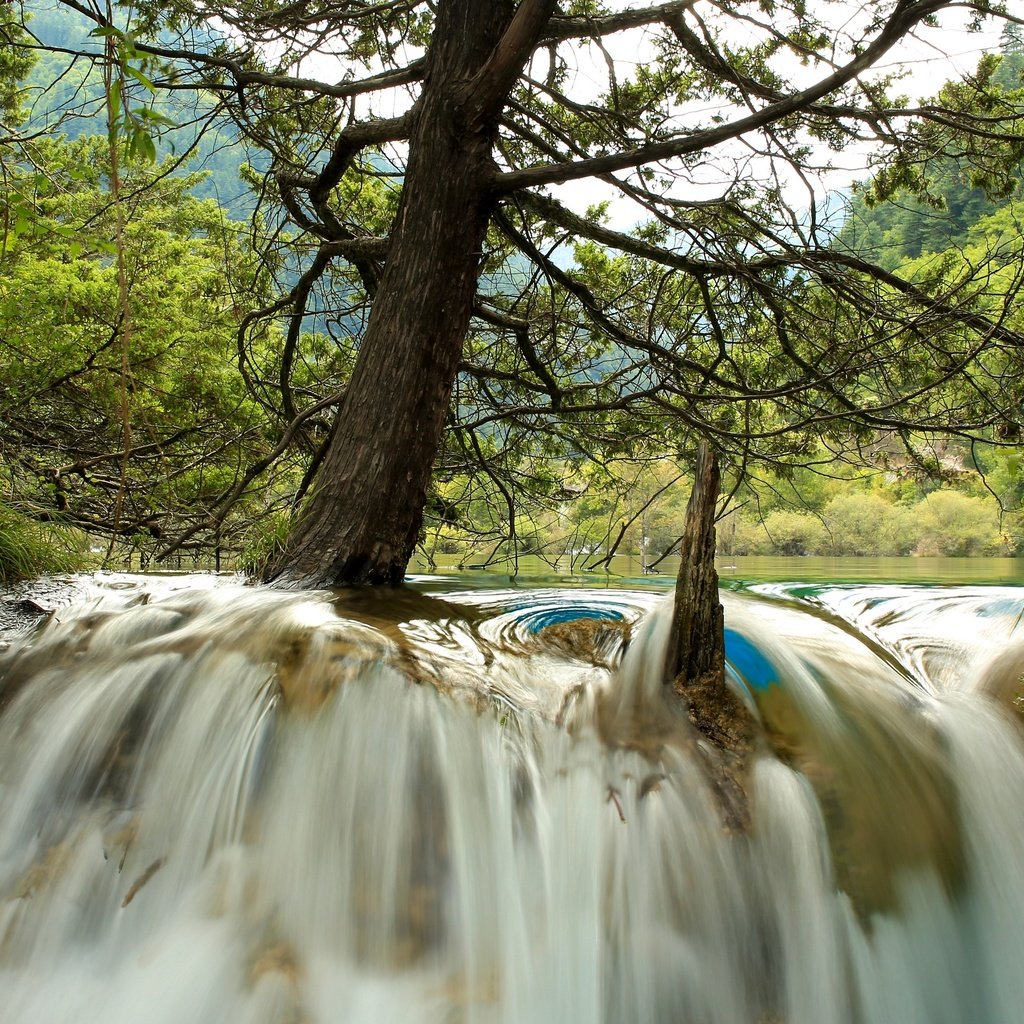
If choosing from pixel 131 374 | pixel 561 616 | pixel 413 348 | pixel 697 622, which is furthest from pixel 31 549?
pixel 131 374

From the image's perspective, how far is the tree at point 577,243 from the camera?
3932 mm

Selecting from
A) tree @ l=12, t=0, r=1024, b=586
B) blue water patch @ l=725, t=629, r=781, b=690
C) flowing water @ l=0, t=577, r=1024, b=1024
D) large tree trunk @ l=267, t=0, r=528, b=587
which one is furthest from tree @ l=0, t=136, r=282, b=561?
blue water patch @ l=725, t=629, r=781, b=690

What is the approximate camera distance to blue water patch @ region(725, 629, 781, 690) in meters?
3.02

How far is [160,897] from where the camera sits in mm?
2291

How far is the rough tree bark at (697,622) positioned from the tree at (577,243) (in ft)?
4.32

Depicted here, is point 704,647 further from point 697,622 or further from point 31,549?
point 31,549

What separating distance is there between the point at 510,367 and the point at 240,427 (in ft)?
13.9

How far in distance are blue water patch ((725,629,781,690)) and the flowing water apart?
2 cm

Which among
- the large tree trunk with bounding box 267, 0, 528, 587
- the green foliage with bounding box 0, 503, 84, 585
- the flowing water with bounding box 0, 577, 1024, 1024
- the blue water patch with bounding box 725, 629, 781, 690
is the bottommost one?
the flowing water with bounding box 0, 577, 1024, 1024

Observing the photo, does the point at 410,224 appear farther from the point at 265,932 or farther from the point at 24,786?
the point at 265,932

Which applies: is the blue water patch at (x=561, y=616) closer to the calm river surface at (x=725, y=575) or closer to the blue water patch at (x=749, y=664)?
the blue water patch at (x=749, y=664)

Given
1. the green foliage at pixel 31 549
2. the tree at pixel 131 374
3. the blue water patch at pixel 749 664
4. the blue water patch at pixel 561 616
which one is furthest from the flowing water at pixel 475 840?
the tree at pixel 131 374

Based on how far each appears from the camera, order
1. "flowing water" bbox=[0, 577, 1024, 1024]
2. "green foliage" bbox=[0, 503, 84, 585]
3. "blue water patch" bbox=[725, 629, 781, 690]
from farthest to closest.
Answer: "green foliage" bbox=[0, 503, 84, 585] < "blue water patch" bbox=[725, 629, 781, 690] < "flowing water" bbox=[0, 577, 1024, 1024]

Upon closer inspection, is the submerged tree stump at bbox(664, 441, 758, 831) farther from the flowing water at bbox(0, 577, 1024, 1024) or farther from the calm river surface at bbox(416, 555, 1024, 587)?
the calm river surface at bbox(416, 555, 1024, 587)
